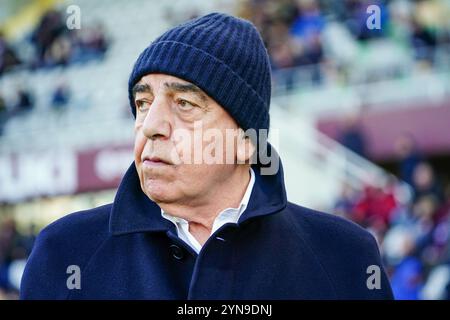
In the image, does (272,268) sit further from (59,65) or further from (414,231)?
(59,65)

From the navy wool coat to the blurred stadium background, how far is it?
4.44 meters

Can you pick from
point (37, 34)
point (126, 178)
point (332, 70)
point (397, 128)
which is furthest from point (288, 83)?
point (126, 178)

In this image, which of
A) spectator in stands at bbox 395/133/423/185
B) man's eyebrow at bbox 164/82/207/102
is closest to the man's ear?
man's eyebrow at bbox 164/82/207/102

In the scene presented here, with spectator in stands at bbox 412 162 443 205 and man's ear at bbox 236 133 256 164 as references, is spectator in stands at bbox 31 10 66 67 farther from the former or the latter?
man's ear at bbox 236 133 256 164

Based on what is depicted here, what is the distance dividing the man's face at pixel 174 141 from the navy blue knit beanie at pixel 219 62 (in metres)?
0.03

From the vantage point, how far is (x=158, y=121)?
220 centimetres

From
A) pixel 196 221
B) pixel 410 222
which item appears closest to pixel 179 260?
pixel 196 221

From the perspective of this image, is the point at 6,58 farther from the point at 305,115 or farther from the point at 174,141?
the point at 174,141

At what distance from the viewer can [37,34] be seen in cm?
1384

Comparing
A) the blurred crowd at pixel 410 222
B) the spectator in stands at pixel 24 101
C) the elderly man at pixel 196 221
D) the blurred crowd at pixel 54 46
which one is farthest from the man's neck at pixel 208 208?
the spectator in stands at pixel 24 101

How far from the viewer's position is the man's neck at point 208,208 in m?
2.27

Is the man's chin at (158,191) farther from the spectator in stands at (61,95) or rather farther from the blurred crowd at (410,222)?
the spectator in stands at (61,95)

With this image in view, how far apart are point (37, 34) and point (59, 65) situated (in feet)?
3.03

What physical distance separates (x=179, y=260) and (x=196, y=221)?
115mm
